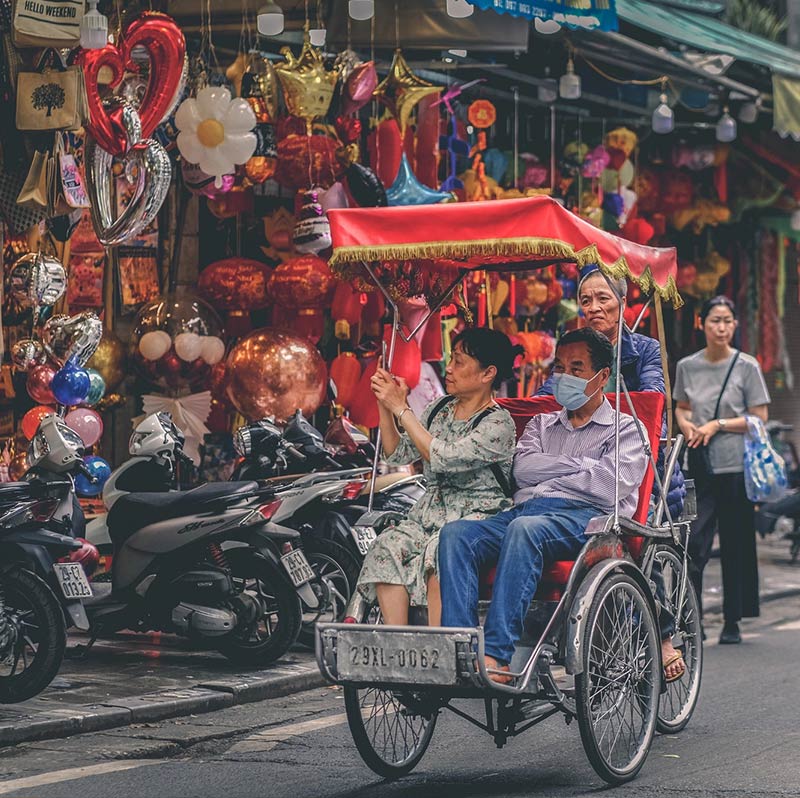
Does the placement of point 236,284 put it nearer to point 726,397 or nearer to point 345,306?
point 345,306

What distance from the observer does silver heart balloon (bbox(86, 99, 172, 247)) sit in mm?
8609

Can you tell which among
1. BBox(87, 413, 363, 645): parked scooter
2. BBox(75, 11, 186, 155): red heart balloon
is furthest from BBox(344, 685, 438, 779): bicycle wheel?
BBox(75, 11, 186, 155): red heart balloon

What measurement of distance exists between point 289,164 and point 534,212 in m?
4.59

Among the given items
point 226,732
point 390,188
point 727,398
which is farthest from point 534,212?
point 390,188

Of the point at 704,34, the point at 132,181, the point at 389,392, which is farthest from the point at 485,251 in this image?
the point at 704,34

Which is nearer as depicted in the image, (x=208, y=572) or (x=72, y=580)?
(x=72, y=580)

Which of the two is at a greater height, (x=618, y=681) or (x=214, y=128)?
(x=214, y=128)

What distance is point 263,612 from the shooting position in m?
8.08

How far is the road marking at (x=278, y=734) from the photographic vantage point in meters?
6.51

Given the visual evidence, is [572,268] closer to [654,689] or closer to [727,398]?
[727,398]

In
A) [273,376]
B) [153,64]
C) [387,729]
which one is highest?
[153,64]

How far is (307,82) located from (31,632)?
424 centimetres

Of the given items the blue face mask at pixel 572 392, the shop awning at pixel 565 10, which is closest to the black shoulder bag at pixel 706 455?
the shop awning at pixel 565 10

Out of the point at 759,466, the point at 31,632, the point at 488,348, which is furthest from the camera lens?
the point at 759,466
